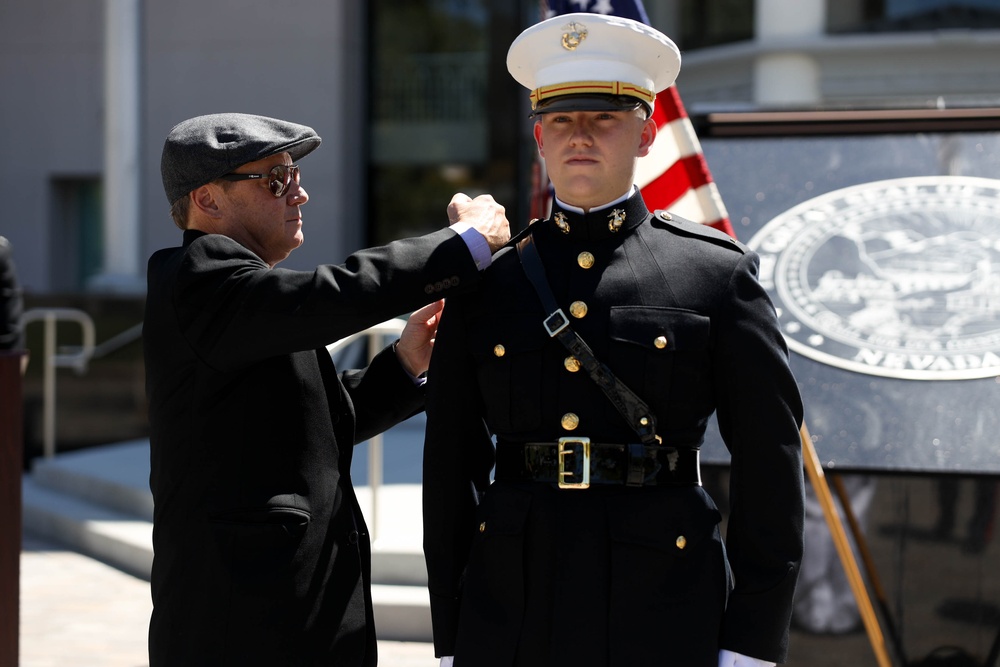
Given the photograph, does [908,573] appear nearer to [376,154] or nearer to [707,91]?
[707,91]

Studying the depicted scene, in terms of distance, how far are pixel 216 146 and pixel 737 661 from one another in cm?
131

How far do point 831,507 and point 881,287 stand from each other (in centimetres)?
78

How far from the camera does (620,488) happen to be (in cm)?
216

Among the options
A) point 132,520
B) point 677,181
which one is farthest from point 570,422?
point 132,520

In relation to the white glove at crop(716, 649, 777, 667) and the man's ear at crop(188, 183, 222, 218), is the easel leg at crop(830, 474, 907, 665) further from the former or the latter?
the man's ear at crop(188, 183, 222, 218)

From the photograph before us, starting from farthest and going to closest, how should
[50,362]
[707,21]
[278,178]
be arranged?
[707,21] → [50,362] → [278,178]

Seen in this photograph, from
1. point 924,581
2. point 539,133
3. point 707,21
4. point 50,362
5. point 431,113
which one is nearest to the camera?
point 539,133

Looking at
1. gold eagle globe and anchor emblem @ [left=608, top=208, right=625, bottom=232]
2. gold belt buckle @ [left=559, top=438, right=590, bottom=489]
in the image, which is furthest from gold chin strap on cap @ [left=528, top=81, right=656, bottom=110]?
gold belt buckle @ [left=559, top=438, right=590, bottom=489]

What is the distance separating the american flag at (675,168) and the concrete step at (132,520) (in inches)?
78.8

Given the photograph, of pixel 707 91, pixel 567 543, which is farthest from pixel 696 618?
pixel 707 91

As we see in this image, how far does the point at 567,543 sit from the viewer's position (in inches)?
84.4

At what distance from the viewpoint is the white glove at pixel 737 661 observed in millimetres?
2090

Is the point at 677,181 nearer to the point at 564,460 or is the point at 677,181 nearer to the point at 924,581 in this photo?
the point at 924,581

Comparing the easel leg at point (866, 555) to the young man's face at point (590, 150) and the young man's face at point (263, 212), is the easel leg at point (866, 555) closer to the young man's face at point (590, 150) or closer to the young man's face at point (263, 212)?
the young man's face at point (590, 150)
